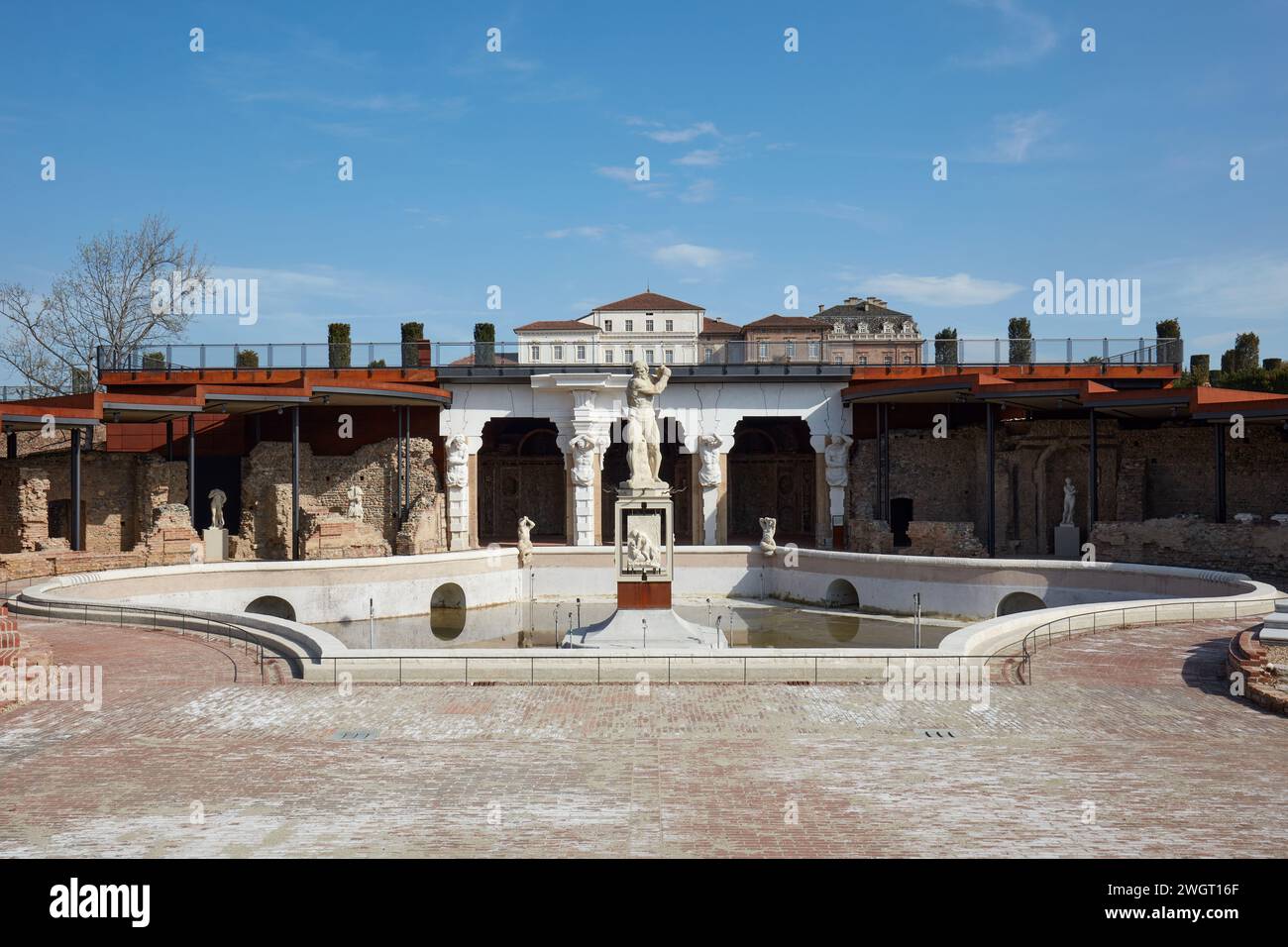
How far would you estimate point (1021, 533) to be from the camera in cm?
4047

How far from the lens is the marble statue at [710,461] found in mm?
42406

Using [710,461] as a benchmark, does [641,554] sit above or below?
below

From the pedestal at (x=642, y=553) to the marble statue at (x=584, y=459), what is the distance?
724 inches

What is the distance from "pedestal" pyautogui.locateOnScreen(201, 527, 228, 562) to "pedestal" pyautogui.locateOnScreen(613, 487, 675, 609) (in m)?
18.7

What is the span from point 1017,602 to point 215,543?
2615 centimetres

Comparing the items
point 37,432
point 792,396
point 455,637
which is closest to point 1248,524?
point 792,396

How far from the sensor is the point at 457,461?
139ft

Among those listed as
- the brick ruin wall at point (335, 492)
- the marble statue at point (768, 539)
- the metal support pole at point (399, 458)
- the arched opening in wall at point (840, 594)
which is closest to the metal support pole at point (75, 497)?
the brick ruin wall at point (335, 492)

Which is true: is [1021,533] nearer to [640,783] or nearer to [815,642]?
[815,642]

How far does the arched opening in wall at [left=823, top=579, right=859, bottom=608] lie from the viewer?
3250 cm

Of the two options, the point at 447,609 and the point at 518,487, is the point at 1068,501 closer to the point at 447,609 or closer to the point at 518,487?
the point at 447,609

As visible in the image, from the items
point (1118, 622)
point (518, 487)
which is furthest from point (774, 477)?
point (1118, 622)

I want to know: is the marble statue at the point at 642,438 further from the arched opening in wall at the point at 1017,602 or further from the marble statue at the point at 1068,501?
the marble statue at the point at 1068,501

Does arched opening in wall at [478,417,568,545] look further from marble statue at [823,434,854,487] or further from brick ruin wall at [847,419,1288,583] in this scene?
brick ruin wall at [847,419,1288,583]
